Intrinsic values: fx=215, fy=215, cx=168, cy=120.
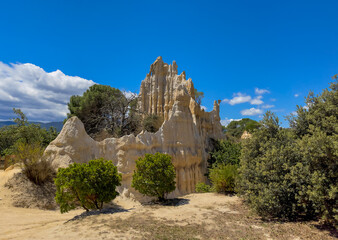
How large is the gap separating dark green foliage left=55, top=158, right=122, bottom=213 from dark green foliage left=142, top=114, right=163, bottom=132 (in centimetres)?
1676

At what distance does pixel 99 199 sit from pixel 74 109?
20335mm

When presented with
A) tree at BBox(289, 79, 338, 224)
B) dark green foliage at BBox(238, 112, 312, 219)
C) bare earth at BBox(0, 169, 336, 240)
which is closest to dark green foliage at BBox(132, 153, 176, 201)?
bare earth at BBox(0, 169, 336, 240)

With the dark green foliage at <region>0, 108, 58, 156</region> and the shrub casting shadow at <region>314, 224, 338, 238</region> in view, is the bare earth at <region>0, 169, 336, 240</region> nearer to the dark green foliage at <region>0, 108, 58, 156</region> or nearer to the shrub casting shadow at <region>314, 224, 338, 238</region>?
the shrub casting shadow at <region>314, 224, 338, 238</region>

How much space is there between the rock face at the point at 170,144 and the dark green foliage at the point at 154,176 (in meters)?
3.54

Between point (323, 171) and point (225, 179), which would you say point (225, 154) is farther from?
point (323, 171)

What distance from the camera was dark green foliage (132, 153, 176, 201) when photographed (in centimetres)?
1054

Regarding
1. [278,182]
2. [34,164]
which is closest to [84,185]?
[34,164]

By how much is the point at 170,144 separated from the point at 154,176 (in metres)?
7.83

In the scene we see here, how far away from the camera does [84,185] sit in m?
9.00

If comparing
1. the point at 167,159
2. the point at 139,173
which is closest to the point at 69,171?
the point at 139,173

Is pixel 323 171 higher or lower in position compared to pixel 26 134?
lower

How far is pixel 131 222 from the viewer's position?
757cm

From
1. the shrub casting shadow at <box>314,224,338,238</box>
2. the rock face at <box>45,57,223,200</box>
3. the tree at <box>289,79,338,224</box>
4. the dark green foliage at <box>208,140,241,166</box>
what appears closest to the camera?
the tree at <box>289,79,338,224</box>

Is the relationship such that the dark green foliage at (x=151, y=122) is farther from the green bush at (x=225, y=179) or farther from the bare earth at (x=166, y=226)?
the bare earth at (x=166, y=226)
